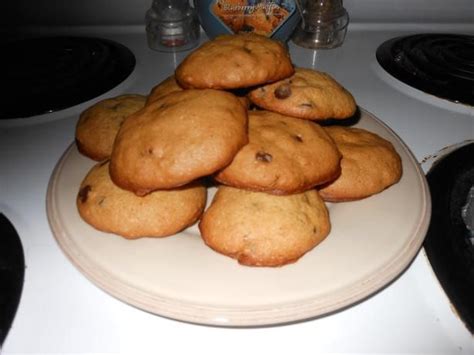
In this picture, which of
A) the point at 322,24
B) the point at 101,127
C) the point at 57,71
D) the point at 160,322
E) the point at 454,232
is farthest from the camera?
the point at 322,24

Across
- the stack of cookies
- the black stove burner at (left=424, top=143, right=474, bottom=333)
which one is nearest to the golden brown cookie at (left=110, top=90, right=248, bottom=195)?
the stack of cookies

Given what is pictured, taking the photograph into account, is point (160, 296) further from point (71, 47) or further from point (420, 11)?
point (420, 11)

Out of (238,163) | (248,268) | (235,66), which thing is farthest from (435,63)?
(248,268)

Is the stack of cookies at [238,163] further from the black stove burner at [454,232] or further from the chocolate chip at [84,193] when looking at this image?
the black stove burner at [454,232]

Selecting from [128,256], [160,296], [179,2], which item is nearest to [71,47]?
[179,2]

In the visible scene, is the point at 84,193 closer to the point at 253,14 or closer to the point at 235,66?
the point at 235,66

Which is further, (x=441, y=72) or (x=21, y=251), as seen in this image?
(x=441, y=72)

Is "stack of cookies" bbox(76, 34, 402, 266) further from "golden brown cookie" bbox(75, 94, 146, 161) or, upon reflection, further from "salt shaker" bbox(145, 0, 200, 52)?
"salt shaker" bbox(145, 0, 200, 52)

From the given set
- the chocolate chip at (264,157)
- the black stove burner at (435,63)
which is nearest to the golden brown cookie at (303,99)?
the chocolate chip at (264,157)
